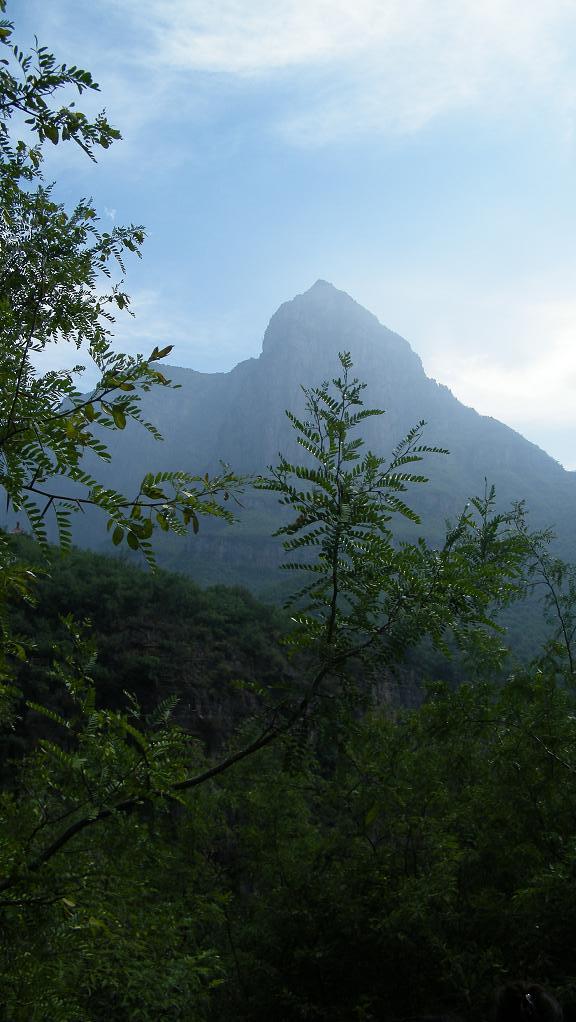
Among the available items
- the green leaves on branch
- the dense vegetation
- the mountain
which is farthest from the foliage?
the mountain

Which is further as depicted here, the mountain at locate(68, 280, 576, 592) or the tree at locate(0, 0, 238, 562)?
the mountain at locate(68, 280, 576, 592)

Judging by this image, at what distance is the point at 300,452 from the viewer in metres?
154

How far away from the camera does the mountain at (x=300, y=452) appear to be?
128125 mm

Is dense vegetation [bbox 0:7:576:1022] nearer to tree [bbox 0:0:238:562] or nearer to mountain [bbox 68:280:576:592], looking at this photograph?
tree [bbox 0:0:238:562]

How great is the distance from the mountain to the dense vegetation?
90.2 metres

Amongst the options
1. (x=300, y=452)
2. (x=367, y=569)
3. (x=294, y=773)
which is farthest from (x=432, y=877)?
(x=300, y=452)

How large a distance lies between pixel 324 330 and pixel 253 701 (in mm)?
175183

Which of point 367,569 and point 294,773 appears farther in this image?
point 367,569

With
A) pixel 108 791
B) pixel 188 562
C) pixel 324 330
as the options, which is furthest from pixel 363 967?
pixel 324 330

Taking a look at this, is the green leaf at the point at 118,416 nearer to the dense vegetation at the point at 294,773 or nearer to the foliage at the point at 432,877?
the dense vegetation at the point at 294,773

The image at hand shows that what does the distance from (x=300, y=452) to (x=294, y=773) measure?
152m

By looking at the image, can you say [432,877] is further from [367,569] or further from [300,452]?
[300,452]

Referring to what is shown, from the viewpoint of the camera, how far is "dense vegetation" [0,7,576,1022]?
229cm

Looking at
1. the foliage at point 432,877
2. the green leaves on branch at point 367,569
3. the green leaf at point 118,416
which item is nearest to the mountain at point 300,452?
the foliage at point 432,877
